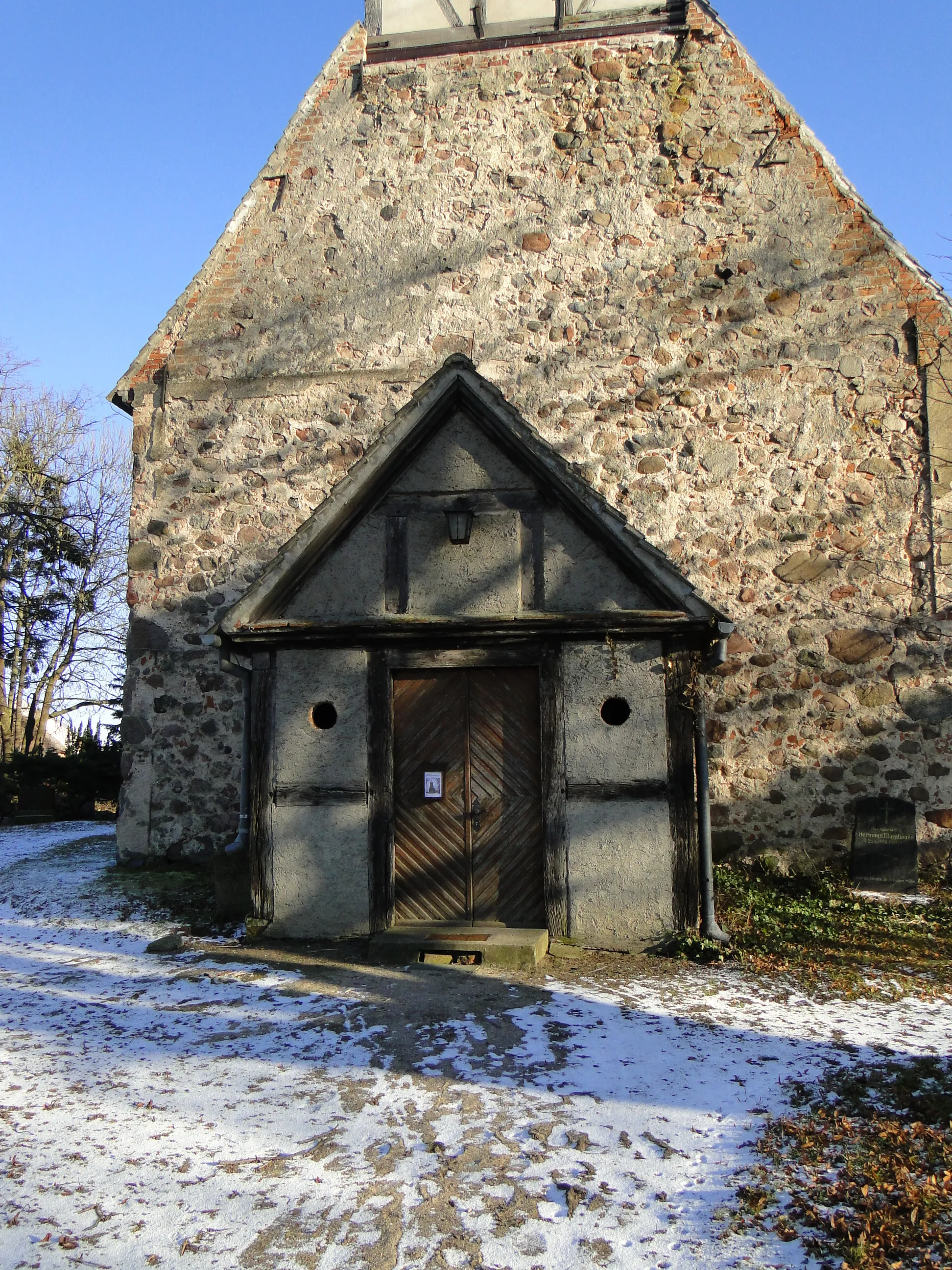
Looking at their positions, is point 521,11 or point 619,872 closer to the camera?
point 619,872

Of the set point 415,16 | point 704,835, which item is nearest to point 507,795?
point 704,835

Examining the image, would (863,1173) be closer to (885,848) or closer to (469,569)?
(469,569)

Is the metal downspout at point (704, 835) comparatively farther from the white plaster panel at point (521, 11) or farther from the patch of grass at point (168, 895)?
the white plaster panel at point (521, 11)

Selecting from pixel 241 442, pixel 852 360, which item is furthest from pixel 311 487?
pixel 852 360

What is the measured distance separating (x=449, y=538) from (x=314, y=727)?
1.74 meters

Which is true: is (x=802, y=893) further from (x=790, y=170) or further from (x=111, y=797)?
(x=111, y=797)

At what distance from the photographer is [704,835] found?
22.2ft

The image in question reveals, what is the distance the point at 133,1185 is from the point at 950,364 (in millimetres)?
9333

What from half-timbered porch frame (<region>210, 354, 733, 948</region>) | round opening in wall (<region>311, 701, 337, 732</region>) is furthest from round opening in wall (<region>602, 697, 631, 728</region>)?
round opening in wall (<region>311, 701, 337, 732</region>)

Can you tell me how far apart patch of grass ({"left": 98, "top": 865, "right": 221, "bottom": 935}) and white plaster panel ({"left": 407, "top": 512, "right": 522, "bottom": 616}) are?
306 cm

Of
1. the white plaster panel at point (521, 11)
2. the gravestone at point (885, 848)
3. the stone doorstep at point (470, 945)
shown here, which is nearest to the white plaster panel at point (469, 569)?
the stone doorstep at point (470, 945)

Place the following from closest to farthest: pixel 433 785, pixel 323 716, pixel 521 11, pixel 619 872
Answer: pixel 619 872 → pixel 433 785 → pixel 323 716 → pixel 521 11

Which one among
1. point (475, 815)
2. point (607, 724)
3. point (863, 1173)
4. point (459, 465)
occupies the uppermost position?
point (459, 465)

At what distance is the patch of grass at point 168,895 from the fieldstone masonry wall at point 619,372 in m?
0.35
